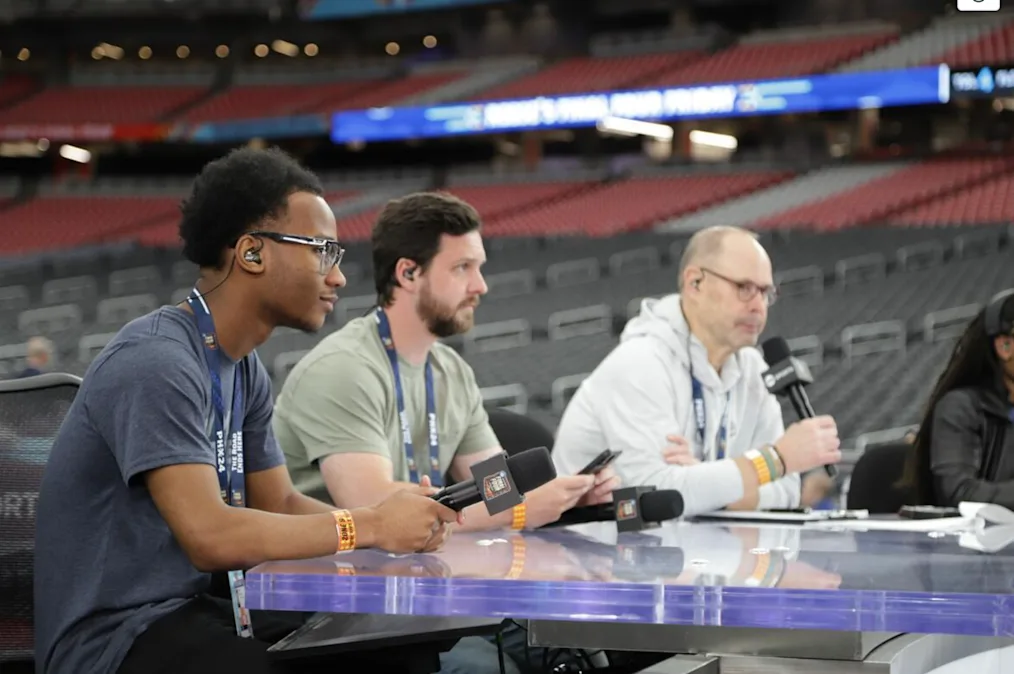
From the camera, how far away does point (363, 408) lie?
9.32ft

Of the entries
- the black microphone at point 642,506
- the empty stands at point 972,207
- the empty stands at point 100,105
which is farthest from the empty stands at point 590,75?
the black microphone at point 642,506

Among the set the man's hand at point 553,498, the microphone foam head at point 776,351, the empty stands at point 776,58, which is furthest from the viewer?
the empty stands at point 776,58

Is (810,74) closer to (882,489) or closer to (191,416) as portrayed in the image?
(882,489)

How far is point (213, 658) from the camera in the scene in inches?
76.7

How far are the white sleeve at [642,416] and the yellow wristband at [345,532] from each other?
4.21ft

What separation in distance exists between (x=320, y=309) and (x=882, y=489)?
2.28 m

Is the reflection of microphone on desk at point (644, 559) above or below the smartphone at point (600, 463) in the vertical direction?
below

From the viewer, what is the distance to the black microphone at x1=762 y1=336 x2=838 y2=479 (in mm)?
3033

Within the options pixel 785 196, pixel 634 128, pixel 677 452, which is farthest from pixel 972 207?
pixel 677 452

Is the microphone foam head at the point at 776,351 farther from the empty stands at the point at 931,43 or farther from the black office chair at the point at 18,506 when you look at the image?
the empty stands at the point at 931,43

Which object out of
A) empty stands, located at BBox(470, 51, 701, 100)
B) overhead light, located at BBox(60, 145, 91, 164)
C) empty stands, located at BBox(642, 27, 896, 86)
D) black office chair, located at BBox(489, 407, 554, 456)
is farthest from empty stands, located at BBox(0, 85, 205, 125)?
black office chair, located at BBox(489, 407, 554, 456)

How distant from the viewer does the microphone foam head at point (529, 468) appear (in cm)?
208

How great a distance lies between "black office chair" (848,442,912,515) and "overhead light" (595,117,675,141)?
21692mm

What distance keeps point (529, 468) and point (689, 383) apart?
1508mm
